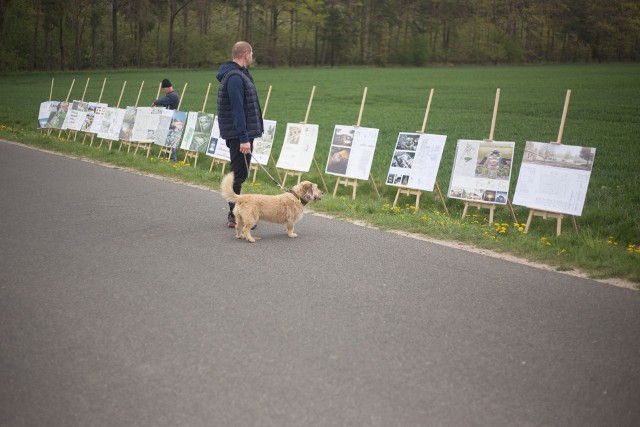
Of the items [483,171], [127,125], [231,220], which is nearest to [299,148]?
[483,171]

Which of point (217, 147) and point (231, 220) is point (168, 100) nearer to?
point (217, 147)

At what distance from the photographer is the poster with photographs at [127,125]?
18.4m

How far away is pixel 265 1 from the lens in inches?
3403

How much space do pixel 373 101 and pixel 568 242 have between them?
97.3 ft

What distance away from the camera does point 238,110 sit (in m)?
8.57

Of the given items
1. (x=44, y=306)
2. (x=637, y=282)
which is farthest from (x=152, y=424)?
(x=637, y=282)

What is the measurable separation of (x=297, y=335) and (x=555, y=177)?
5.95 metres

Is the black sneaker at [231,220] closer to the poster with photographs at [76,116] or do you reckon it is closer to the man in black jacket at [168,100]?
the man in black jacket at [168,100]

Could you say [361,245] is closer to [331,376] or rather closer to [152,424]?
[331,376]

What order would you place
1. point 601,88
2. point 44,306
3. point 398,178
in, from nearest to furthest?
point 44,306
point 398,178
point 601,88

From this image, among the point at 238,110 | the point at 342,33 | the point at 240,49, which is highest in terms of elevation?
the point at 342,33

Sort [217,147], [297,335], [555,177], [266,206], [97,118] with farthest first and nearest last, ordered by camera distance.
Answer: [97,118], [217,147], [555,177], [266,206], [297,335]

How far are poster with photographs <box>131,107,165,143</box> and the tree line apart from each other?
56.0m

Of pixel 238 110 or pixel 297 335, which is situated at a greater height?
pixel 238 110
